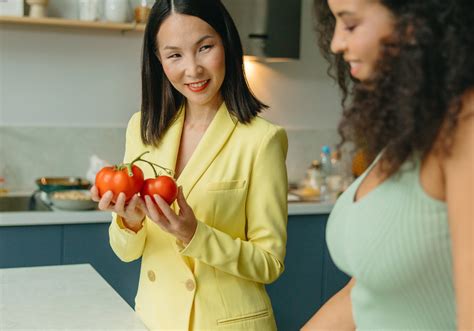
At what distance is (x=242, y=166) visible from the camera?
5.25 feet

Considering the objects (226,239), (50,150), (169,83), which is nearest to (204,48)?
(169,83)

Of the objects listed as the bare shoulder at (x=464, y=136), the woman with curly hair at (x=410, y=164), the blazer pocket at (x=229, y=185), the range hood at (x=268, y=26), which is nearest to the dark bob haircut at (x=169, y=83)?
the blazer pocket at (x=229, y=185)

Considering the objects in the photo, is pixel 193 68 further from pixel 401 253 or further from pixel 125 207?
pixel 401 253

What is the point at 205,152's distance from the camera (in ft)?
5.34

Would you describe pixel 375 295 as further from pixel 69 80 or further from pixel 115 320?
pixel 69 80

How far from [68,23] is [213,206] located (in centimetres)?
183

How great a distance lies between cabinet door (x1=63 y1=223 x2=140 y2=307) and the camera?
2.80m

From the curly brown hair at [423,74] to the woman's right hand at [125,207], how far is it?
74cm

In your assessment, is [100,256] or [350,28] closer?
[350,28]

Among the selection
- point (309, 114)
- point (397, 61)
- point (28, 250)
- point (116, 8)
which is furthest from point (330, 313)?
point (309, 114)

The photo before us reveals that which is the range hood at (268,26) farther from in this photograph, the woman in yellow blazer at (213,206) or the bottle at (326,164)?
the woman in yellow blazer at (213,206)

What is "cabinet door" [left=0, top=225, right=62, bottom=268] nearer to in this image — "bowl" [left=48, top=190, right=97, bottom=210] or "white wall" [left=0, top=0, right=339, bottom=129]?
"bowl" [left=48, top=190, right=97, bottom=210]

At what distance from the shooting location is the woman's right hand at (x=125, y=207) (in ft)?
4.88

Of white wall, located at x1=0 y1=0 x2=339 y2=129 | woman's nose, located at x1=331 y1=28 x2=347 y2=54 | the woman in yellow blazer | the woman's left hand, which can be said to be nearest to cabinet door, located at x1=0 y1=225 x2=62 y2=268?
white wall, located at x1=0 y1=0 x2=339 y2=129
